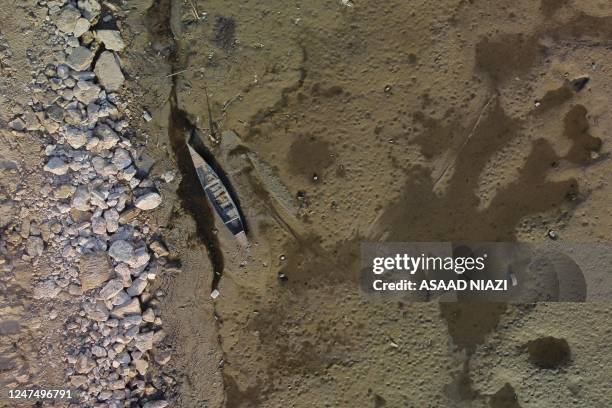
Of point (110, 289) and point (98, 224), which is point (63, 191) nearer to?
point (98, 224)

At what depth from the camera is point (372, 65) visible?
9.95m

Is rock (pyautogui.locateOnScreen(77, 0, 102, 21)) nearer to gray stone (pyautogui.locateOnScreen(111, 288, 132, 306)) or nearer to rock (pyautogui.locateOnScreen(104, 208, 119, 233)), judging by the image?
rock (pyautogui.locateOnScreen(104, 208, 119, 233))

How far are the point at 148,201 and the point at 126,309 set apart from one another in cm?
213

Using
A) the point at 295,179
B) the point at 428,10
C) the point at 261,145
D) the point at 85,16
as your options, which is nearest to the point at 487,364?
the point at 295,179

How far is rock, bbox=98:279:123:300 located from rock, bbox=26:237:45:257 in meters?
1.42

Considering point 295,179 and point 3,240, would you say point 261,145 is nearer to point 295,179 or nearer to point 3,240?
point 295,179

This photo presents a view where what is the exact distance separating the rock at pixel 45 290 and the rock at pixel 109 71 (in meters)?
3.99

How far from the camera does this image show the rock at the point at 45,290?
9859 millimetres

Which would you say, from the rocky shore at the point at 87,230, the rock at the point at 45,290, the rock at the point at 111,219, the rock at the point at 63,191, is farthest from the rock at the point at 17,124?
the rock at the point at 45,290

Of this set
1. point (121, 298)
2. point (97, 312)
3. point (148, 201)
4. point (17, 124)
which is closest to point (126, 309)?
point (121, 298)

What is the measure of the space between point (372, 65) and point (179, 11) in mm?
3938

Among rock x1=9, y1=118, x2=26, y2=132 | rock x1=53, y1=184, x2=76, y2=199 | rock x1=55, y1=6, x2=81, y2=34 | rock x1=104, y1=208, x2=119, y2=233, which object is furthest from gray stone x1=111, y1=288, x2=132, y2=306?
rock x1=55, y1=6, x2=81, y2=34

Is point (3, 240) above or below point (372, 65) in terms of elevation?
below

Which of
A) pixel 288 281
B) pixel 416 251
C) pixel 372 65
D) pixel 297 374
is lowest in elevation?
pixel 297 374
